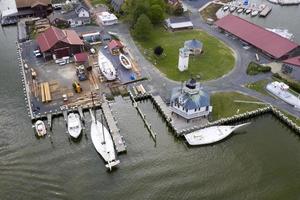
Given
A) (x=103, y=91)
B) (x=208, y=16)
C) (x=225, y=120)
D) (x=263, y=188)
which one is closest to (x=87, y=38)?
(x=103, y=91)

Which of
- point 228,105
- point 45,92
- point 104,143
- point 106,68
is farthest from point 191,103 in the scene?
point 45,92

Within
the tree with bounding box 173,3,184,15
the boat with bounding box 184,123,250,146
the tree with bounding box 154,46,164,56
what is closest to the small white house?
the tree with bounding box 173,3,184,15

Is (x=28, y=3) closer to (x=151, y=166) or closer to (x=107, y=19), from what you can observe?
(x=107, y=19)

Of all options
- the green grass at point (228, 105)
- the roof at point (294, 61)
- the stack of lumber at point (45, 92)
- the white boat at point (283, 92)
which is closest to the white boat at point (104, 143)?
the stack of lumber at point (45, 92)

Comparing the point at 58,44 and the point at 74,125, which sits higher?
the point at 58,44

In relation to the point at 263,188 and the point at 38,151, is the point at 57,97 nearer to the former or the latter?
the point at 38,151

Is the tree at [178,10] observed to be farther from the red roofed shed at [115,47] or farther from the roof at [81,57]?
the roof at [81,57]
